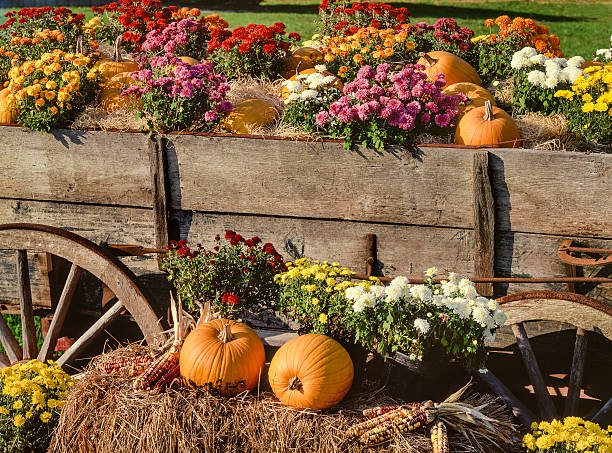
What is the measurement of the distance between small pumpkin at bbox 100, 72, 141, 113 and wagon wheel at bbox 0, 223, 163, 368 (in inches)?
40.1

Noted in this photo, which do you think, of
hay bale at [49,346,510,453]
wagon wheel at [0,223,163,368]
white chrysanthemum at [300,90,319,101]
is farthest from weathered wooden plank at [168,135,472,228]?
hay bale at [49,346,510,453]

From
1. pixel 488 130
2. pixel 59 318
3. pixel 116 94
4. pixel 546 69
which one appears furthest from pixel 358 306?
pixel 116 94

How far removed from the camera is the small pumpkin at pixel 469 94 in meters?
4.10

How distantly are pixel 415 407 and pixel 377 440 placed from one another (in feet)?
0.70

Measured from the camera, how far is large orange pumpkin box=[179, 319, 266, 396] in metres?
2.97

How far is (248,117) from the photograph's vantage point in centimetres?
418

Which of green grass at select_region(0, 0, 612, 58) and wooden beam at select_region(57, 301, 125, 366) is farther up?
green grass at select_region(0, 0, 612, 58)

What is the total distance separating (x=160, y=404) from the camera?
2.90 meters

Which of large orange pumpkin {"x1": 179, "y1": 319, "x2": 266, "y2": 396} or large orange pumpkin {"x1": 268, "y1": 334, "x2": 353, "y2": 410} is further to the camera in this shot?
large orange pumpkin {"x1": 179, "y1": 319, "x2": 266, "y2": 396}

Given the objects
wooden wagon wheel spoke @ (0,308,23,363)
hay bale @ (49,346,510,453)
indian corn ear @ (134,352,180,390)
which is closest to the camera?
hay bale @ (49,346,510,453)

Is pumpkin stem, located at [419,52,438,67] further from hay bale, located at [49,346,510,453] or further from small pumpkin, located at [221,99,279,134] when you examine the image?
hay bale, located at [49,346,510,453]

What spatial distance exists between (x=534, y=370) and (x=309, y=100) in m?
1.87

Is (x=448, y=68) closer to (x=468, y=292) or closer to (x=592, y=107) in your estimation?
(x=592, y=107)

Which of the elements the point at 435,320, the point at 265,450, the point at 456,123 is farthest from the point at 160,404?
the point at 456,123
